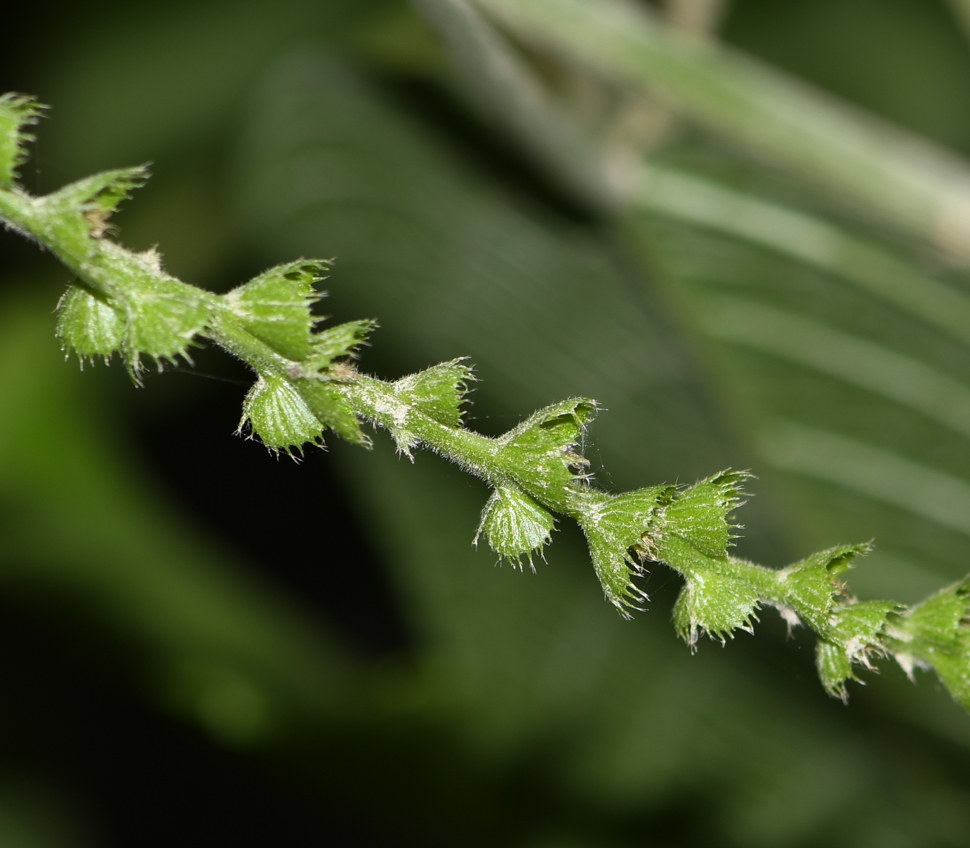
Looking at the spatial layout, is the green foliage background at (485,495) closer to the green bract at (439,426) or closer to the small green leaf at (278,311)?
the green bract at (439,426)

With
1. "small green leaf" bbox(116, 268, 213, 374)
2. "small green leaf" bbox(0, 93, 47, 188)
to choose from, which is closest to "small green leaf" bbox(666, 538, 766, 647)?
"small green leaf" bbox(116, 268, 213, 374)

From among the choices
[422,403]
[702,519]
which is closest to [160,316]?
[422,403]

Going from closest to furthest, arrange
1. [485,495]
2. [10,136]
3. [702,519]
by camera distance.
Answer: [10,136] → [702,519] → [485,495]

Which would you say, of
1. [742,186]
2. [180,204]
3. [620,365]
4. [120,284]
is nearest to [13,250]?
[180,204]

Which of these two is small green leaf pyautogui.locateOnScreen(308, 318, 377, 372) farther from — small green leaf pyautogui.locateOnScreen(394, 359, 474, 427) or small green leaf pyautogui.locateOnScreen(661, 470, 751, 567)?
small green leaf pyautogui.locateOnScreen(661, 470, 751, 567)

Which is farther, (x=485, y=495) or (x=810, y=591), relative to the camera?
(x=485, y=495)

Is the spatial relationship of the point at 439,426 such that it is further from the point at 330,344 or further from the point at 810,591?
the point at 810,591

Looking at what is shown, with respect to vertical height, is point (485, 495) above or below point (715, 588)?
below
